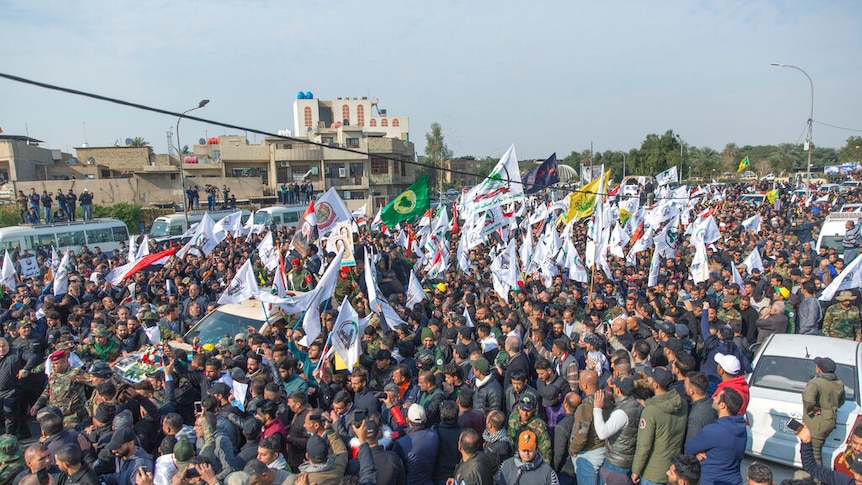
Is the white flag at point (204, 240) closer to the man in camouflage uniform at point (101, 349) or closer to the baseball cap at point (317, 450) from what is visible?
the man in camouflage uniform at point (101, 349)

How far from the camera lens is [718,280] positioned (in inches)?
362

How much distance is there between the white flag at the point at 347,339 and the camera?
649 centimetres

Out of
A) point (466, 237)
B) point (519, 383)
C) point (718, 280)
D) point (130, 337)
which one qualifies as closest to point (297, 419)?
point (519, 383)

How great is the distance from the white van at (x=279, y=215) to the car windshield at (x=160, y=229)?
4.26 metres

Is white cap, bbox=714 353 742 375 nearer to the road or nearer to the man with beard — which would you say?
the road

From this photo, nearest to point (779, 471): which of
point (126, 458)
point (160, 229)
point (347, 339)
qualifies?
point (347, 339)

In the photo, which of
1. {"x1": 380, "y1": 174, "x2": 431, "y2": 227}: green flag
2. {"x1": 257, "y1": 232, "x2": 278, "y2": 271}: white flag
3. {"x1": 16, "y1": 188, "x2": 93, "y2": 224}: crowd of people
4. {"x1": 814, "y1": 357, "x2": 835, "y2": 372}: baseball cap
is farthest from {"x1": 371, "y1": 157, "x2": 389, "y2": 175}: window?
{"x1": 814, "y1": 357, "x2": 835, "y2": 372}: baseball cap

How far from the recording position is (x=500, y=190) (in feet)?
39.5

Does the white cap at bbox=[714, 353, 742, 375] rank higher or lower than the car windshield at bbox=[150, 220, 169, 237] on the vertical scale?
lower

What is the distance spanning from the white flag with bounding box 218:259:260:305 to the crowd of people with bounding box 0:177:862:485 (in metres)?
0.72

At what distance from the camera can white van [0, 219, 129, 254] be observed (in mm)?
19670

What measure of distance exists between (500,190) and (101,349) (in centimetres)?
790

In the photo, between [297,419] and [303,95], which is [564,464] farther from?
[303,95]

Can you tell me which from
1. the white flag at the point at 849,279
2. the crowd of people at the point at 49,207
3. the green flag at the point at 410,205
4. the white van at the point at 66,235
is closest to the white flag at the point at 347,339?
the green flag at the point at 410,205
